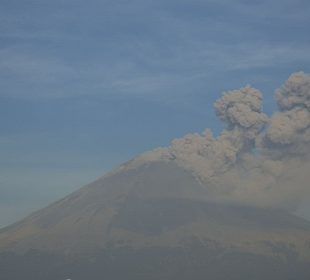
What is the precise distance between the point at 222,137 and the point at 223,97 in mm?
13049

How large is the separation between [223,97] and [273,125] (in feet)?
49.4

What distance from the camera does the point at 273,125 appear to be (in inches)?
7411

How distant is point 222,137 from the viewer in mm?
198000

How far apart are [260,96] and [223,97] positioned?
9724mm

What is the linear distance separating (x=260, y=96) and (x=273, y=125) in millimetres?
8423

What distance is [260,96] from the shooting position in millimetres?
189500

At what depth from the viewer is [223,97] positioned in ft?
625
